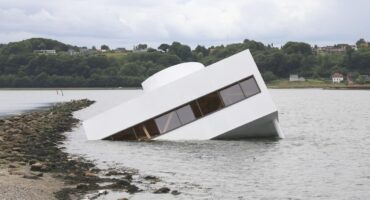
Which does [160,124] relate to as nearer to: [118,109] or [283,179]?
[118,109]

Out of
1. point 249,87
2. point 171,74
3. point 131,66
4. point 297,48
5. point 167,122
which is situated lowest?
point 167,122

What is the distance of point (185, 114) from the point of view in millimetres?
32969

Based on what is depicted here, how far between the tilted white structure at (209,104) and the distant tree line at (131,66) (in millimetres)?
129373

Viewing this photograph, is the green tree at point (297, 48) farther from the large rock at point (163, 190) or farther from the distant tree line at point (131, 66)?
the large rock at point (163, 190)

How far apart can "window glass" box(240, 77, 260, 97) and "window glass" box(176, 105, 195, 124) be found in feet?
10.4

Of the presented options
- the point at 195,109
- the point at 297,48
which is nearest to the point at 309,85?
the point at 297,48

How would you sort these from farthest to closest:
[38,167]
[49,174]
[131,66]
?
[131,66] → [38,167] → [49,174]

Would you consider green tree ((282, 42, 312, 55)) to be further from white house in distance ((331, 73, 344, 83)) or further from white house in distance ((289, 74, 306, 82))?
white house in distance ((331, 73, 344, 83))

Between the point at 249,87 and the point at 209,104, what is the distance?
7.81ft

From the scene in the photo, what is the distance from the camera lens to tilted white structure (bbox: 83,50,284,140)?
32.5 m

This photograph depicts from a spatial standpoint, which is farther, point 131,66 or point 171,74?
point 131,66

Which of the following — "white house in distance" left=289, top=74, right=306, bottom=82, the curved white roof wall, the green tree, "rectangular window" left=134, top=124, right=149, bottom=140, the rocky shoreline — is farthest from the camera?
the green tree

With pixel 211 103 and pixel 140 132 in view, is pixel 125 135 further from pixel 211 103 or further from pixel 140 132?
pixel 211 103

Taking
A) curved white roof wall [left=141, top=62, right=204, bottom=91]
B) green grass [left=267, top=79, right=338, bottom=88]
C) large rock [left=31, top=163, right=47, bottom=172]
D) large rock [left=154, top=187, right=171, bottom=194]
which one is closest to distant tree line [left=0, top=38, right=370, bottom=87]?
green grass [left=267, top=79, right=338, bottom=88]
